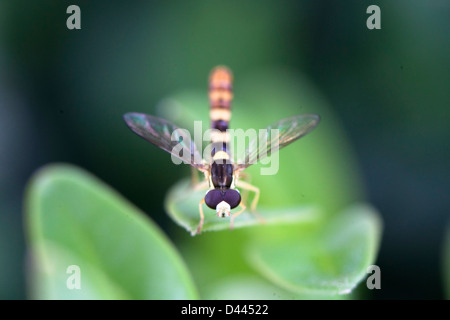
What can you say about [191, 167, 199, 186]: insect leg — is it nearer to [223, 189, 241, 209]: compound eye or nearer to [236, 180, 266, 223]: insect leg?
[236, 180, 266, 223]: insect leg

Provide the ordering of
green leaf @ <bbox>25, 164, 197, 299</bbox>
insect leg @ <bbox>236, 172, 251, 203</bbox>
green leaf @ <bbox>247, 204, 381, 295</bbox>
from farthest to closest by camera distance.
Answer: insect leg @ <bbox>236, 172, 251, 203</bbox> → green leaf @ <bbox>25, 164, 197, 299</bbox> → green leaf @ <bbox>247, 204, 381, 295</bbox>

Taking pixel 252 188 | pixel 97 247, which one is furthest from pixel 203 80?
pixel 97 247

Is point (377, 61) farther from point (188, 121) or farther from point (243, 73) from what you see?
point (188, 121)

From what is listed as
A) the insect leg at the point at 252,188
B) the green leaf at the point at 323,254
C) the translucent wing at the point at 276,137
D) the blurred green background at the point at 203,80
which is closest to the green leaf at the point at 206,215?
the insect leg at the point at 252,188

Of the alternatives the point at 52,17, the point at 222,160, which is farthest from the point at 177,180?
the point at 52,17

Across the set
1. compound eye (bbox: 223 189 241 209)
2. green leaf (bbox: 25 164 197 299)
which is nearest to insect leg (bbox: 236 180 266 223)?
compound eye (bbox: 223 189 241 209)

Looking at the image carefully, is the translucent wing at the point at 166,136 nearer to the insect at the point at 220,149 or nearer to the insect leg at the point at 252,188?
the insect at the point at 220,149

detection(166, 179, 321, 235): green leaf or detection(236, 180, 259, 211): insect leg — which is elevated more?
detection(236, 180, 259, 211): insect leg

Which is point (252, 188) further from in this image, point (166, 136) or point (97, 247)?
point (97, 247)
